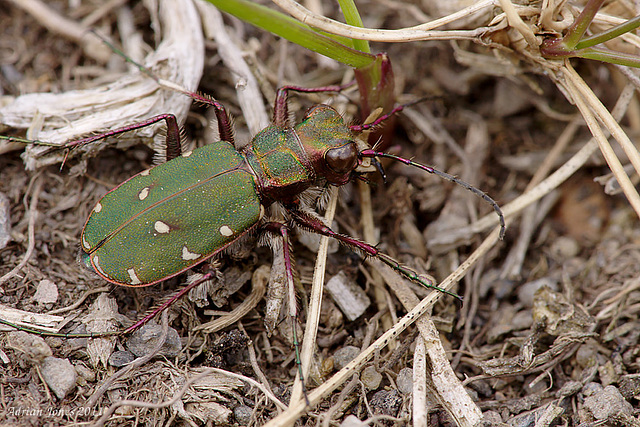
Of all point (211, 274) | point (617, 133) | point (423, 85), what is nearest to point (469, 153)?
point (423, 85)

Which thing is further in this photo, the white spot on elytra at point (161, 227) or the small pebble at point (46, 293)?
the small pebble at point (46, 293)

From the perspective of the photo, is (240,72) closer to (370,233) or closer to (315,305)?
(370,233)

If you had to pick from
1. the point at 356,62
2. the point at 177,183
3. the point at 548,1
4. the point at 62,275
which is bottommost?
the point at 62,275

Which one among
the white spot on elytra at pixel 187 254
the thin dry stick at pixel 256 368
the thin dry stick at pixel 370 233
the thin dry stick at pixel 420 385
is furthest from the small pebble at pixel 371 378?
the white spot on elytra at pixel 187 254

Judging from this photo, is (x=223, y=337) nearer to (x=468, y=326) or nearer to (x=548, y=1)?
(x=468, y=326)

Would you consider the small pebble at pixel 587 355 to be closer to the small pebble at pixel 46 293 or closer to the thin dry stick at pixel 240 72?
the thin dry stick at pixel 240 72

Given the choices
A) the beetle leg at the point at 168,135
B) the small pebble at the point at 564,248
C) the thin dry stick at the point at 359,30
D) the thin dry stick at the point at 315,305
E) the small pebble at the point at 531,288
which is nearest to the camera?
the thin dry stick at the point at 315,305

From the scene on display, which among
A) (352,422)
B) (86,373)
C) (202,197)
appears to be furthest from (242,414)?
(202,197)
